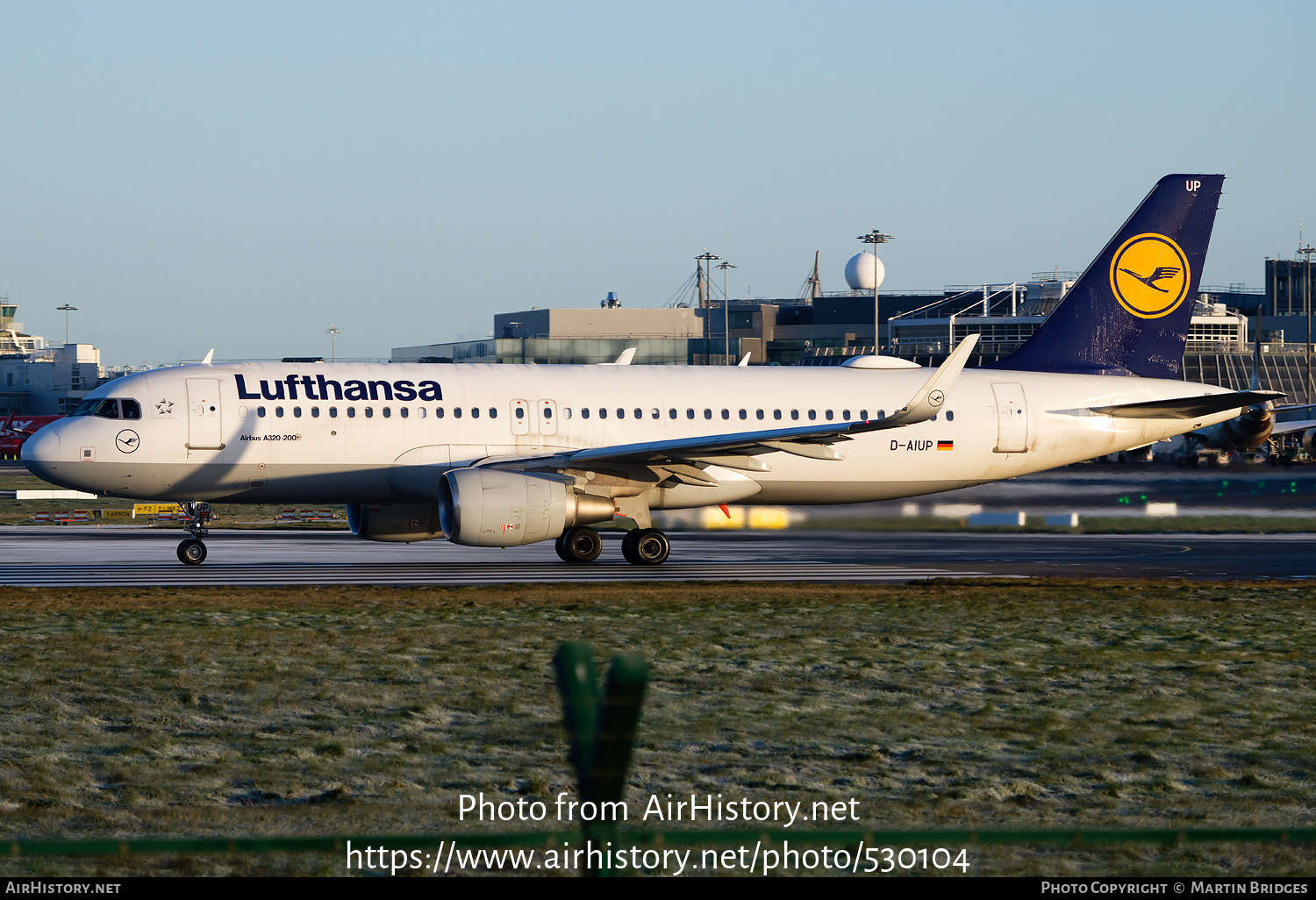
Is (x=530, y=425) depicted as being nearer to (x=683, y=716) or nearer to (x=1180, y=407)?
(x=1180, y=407)

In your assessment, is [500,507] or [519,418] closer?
[500,507]

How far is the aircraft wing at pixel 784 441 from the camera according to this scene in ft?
82.3

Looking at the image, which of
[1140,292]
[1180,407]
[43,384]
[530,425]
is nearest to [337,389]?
[530,425]

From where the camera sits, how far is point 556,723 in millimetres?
11188

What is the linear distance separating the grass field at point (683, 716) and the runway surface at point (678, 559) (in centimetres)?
509

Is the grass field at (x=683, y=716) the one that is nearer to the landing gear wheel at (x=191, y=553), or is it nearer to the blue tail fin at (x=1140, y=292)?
the landing gear wheel at (x=191, y=553)

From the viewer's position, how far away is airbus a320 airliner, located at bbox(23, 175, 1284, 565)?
26328mm

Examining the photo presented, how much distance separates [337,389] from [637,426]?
648 cm

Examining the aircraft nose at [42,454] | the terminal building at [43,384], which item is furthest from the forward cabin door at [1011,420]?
the terminal building at [43,384]

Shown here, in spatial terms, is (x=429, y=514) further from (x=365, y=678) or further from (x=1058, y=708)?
(x=1058, y=708)

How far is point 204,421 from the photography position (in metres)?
26.7

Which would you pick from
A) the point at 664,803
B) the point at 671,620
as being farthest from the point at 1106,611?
the point at 664,803

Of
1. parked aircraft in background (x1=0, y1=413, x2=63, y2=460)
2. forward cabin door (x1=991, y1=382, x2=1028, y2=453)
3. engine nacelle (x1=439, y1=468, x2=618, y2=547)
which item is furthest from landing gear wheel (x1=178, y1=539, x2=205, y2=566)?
parked aircraft in background (x1=0, y1=413, x2=63, y2=460)

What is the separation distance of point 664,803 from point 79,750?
4.70 m
